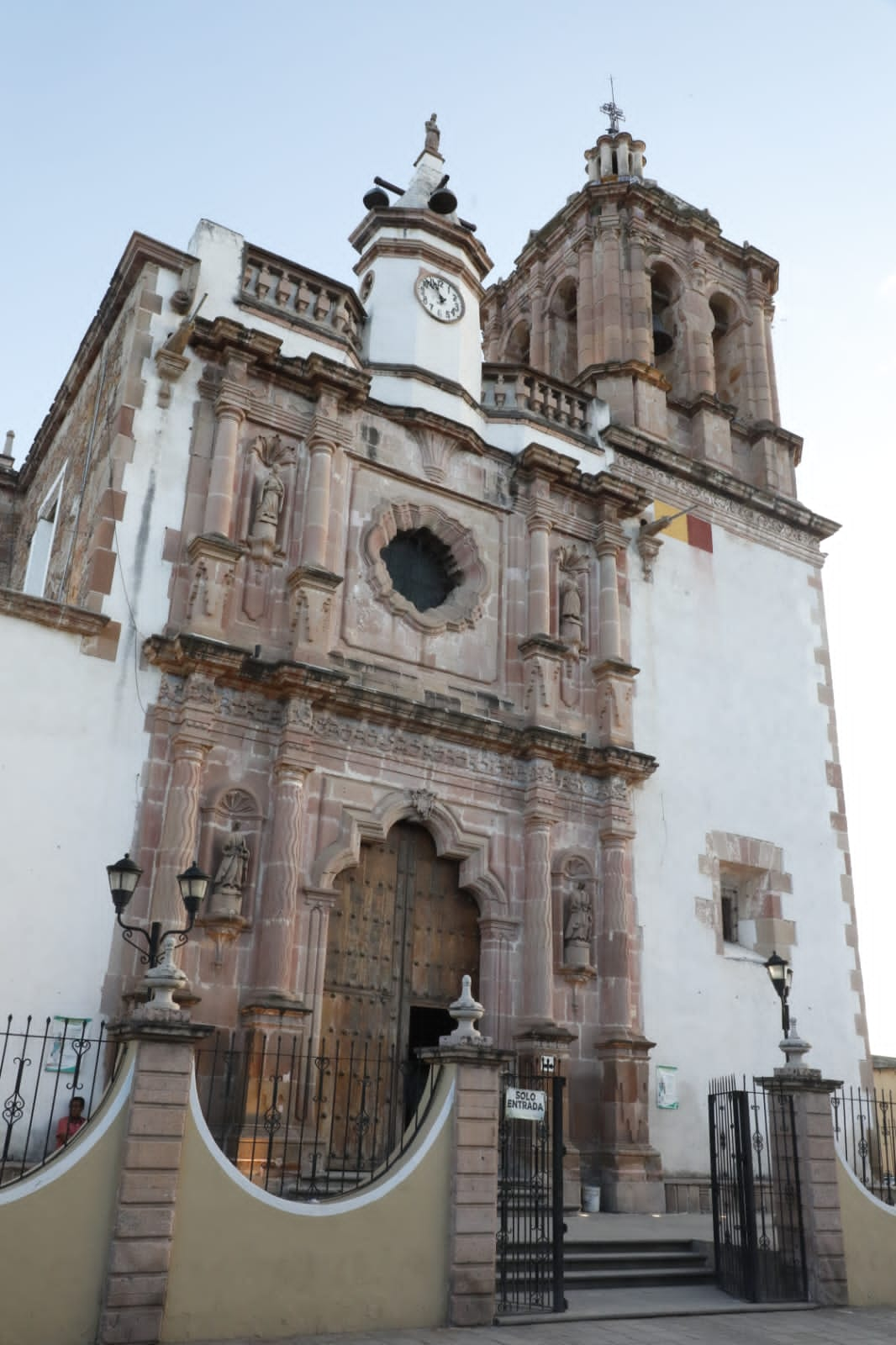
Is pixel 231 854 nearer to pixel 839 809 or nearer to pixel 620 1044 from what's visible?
pixel 620 1044

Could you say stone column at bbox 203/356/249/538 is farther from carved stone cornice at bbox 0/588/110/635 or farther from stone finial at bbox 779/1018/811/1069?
stone finial at bbox 779/1018/811/1069

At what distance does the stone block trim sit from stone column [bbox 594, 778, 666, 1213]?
4445mm

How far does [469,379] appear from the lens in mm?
18266

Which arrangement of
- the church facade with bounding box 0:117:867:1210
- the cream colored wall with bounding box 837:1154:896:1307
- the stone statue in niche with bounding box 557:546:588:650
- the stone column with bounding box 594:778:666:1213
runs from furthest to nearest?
the stone statue in niche with bounding box 557:546:588:650 < the stone column with bounding box 594:778:666:1213 < the church facade with bounding box 0:117:867:1210 < the cream colored wall with bounding box 837:1154:896:1307

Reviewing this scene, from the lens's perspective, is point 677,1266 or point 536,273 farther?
point 536,273

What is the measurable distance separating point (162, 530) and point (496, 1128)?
8251mm

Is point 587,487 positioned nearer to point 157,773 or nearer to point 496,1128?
point 157,773

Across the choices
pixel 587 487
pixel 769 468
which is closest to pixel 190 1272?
pixel 587 487

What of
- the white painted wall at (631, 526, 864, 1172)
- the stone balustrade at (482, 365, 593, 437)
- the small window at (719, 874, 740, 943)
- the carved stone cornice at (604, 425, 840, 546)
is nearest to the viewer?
the white painted wall at (631, 526, 864, 1172)

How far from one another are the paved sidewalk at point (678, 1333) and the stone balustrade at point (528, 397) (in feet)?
41.5

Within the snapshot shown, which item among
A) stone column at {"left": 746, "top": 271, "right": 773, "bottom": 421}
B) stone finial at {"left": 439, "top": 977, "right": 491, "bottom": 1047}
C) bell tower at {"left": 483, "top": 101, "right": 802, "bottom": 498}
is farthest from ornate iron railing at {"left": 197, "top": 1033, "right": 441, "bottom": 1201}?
stone column at {"left": 746, "top": 271, "right": 773, "bottom": 421}

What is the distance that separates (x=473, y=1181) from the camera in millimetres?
9234

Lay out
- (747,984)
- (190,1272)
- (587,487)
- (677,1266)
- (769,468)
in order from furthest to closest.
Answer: (769,468) → (587,487) → (747,984) → (677,1266) → (190,1272)

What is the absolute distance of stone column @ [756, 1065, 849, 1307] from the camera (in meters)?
11.0
